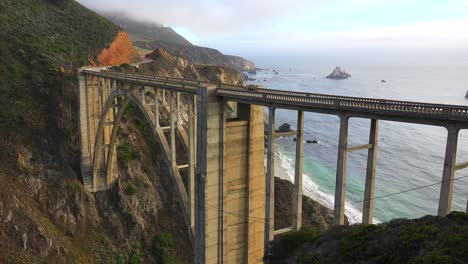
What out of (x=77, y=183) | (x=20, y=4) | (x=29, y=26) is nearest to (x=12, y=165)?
(x=77, y=183)

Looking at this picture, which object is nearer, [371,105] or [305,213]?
[371,105]

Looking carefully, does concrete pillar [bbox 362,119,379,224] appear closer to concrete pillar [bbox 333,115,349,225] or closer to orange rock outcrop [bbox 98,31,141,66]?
concrete pillar [bbox 333,115,349,225]

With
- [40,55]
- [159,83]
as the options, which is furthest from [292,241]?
[40,55]

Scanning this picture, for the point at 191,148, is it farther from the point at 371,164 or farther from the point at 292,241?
the point at 371,164

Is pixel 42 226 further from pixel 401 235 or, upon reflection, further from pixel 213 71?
pixel 213 71

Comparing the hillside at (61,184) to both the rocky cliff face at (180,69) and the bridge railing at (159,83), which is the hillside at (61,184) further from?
the rocky cliff face at (180,69)
